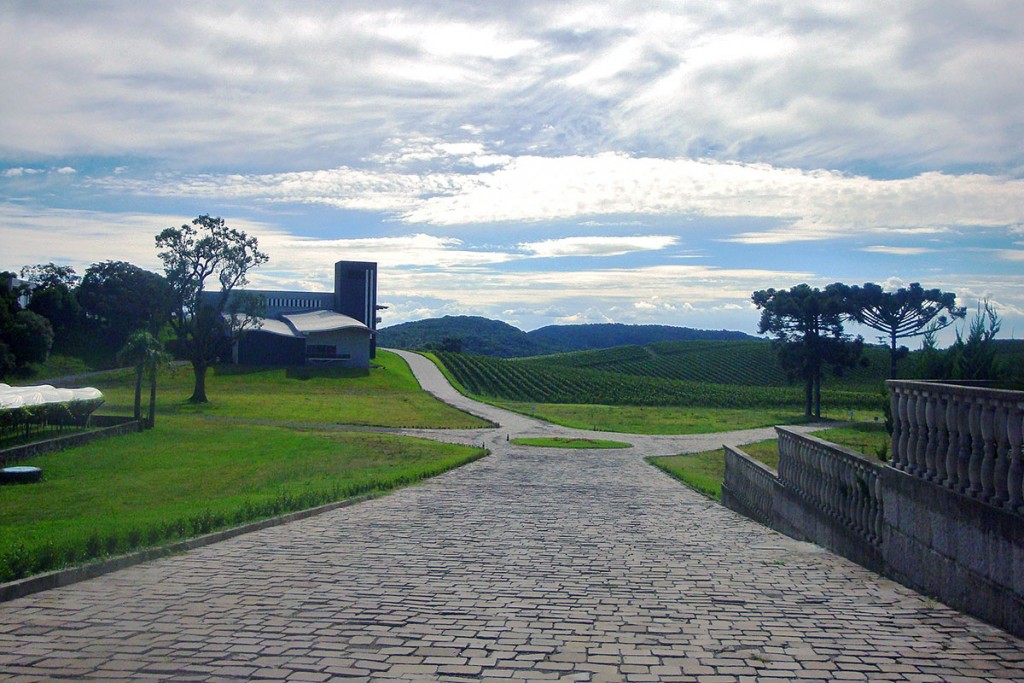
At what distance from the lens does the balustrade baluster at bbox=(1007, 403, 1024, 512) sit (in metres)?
5.45

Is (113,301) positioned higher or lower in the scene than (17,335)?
higher

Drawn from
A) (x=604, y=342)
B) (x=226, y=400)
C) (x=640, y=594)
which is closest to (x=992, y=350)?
(x=640, y=594)

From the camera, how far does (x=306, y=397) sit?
5006 cm

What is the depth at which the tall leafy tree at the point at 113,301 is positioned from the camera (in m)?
65.7

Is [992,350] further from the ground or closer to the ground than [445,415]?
further from the ground

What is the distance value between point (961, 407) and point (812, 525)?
4.14 m

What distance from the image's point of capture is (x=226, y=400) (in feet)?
156

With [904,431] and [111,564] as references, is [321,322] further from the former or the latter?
[904,431]

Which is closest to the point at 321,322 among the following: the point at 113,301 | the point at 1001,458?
the point at 113,301

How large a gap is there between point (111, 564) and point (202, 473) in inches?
627

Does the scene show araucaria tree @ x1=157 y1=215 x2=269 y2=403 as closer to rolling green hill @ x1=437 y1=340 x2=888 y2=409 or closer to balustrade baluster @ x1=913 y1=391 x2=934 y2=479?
rolling green hill @ x1=437 y1=340 x2=888 y2=409

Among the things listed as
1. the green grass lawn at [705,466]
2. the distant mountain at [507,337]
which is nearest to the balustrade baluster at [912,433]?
the green grass lawn at [705,466]

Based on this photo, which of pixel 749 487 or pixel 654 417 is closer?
pixel 749 487

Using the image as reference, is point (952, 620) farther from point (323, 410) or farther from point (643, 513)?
point (323, 410)
